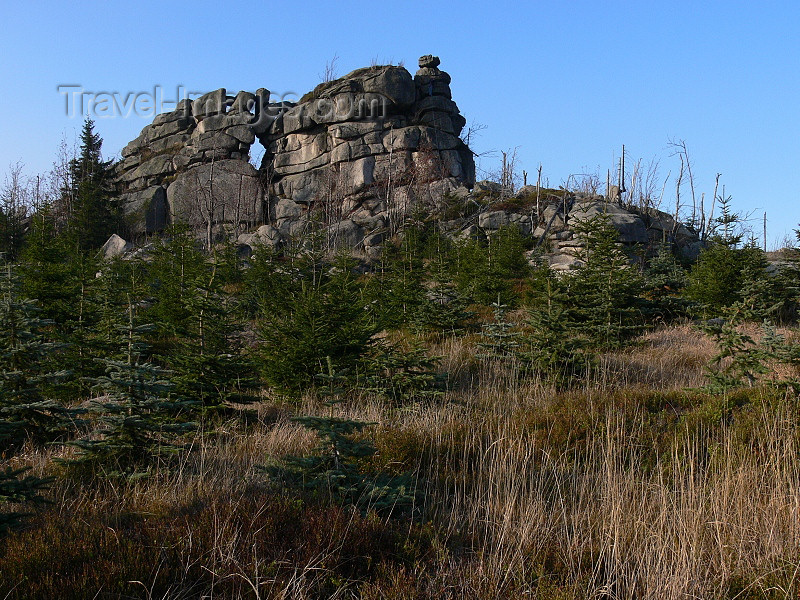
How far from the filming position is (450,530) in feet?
13.1

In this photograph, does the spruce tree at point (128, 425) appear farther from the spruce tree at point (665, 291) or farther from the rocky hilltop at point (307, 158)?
the rocky hilltop at point (307, 158)

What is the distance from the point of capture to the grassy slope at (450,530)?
312 centimetres

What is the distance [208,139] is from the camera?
50594 millimetres

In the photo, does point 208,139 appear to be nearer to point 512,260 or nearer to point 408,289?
point 512,260

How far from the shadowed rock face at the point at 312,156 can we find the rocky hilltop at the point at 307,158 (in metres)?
0.09

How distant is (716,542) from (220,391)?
601cm

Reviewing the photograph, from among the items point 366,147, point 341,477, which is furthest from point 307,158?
point 341,477

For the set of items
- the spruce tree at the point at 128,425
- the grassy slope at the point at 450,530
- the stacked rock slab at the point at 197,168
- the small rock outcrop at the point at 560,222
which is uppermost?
the stacked rock slab at the point at 197,168

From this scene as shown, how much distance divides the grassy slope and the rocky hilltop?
1503 inches

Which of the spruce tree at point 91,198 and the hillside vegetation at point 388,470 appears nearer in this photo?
the hillside vegetation at point 388,470

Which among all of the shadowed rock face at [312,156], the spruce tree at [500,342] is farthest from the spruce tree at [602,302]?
the shadowed rock face at [312,156]

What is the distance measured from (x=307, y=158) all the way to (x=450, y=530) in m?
48.9

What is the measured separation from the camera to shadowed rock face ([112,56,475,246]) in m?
47.6

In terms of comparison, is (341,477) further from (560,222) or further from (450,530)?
(560,222)
